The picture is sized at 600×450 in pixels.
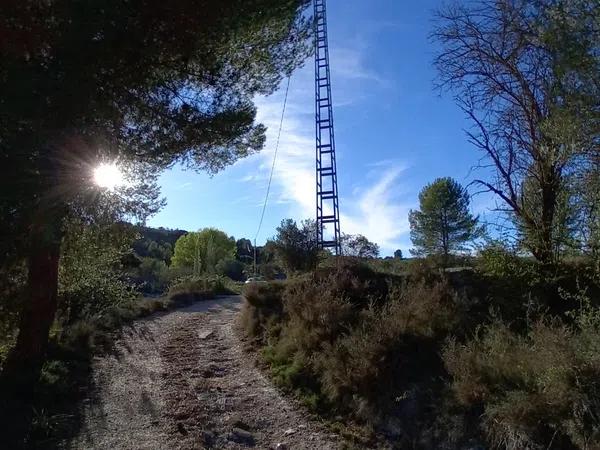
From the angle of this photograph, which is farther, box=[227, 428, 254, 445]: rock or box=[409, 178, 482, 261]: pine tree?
box=[409, 178, 482, 261]: pine tree

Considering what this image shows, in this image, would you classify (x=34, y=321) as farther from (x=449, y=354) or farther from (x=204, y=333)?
(x=449, y=354)

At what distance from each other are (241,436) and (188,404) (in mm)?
1585

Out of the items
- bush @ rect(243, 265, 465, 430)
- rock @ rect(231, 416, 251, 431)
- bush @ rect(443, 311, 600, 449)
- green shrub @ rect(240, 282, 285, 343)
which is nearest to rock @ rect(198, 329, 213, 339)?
green shrub @ rect(240, 282, 285, 343)

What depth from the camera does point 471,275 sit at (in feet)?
38.3

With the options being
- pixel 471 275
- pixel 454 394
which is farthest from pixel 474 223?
pixel 454 394

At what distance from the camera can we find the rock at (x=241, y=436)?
7.27 metres

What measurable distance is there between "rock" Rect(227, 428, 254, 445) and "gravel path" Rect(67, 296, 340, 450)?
0.01 metres

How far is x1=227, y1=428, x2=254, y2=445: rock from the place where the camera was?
286 inches

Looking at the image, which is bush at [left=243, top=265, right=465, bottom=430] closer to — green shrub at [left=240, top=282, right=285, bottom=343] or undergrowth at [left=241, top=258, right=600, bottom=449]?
undergrowth at [left=241, top=258, right=600, bottom=449]

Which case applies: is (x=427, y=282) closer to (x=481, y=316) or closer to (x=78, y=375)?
(x=481, y=316)

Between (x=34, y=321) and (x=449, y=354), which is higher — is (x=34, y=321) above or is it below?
above

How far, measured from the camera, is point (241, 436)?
7.42m

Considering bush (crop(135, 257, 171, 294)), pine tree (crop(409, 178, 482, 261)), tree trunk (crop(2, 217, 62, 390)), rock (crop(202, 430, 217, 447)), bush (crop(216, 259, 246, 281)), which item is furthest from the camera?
bush (crop(216, 259, 246, 281))

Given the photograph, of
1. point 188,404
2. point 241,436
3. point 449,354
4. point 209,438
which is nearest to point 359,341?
point 449,354
